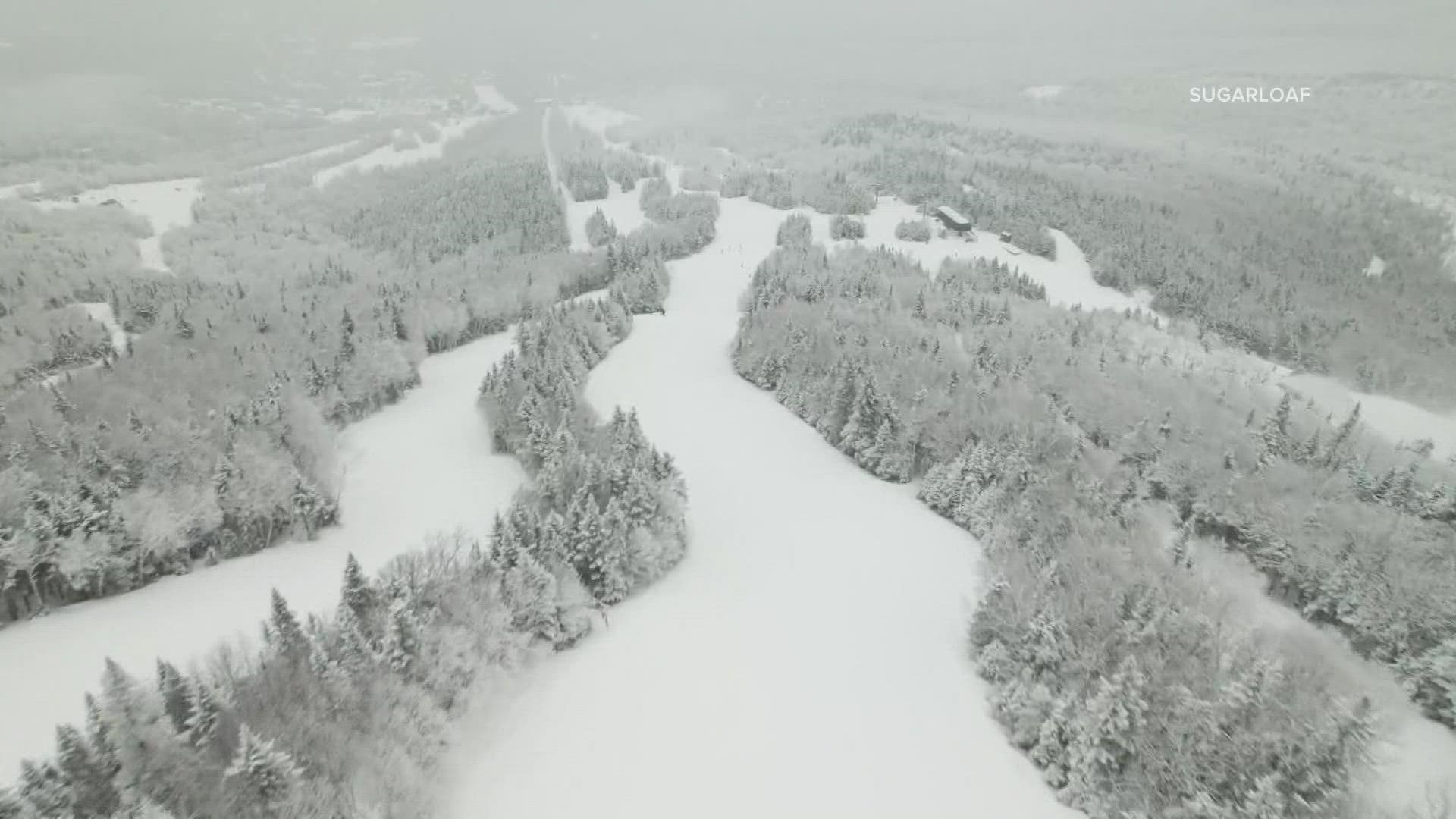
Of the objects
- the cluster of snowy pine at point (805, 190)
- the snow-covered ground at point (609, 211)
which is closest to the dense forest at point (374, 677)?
the snow-covered ground at point (609, 211)

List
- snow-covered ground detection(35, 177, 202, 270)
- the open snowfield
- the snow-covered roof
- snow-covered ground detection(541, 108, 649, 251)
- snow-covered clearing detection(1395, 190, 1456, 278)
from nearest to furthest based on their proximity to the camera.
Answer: snow-covered ground detection(35, 177, 202, 270)
the snow-covered roof
snow-covered clearing detection(1395, 190, 1456, 278)
the open snowfield
snow-covered ground detection(541, 108, 649, 251)

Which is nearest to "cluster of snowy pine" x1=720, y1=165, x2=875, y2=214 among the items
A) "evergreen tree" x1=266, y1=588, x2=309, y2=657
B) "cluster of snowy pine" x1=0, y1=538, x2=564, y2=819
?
"cluster of snowy pine" x1=0, y1=538, x2=564, y2=819

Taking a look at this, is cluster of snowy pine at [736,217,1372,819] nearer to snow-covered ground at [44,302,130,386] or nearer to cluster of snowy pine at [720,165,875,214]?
cluster of snowy pine at [720,165,875,214]

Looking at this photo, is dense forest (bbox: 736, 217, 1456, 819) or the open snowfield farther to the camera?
the open snowfield

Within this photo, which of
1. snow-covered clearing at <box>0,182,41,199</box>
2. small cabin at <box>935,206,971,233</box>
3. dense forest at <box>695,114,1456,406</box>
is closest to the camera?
dense forest at <box>695,114,1456,406</box>

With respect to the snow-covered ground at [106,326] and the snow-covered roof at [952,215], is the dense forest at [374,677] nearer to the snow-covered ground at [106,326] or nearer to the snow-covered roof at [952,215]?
the snow-covered ground at [106,326]

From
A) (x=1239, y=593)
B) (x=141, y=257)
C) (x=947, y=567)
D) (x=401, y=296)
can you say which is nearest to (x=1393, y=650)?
(x=1239, y=593)

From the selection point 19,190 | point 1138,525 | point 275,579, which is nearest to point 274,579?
point 275,579
